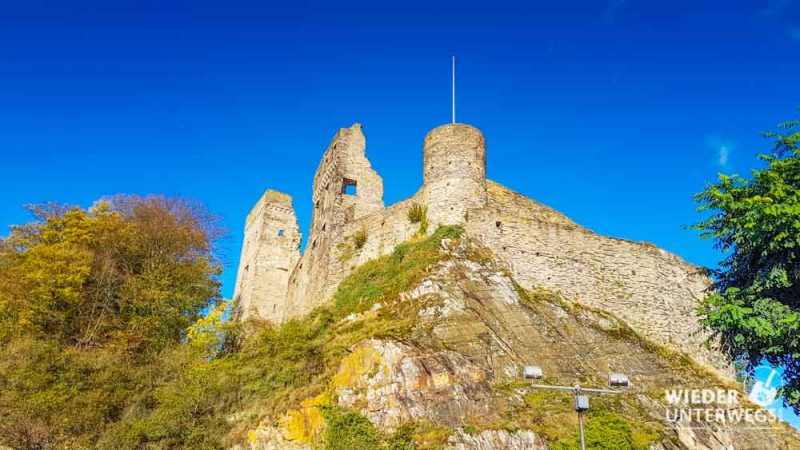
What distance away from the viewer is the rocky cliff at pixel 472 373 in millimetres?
14500

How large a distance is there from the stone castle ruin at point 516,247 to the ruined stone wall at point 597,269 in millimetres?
39

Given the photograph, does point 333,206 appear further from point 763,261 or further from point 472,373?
point 763,261

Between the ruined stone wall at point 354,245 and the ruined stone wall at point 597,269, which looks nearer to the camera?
the ruined stone wall at point 597,269

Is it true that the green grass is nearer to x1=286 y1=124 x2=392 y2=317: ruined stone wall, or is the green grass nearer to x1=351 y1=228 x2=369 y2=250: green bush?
x1=351 y1=228 x2=369 y2=250: green bush

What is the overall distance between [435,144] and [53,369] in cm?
1534

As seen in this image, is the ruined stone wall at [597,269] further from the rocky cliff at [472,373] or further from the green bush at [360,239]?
the green bush at [360,239]

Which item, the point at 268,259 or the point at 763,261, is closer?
the point at 763,261

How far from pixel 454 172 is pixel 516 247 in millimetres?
3664

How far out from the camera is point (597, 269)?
74.4 ft

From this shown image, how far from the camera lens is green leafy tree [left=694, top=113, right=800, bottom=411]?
12.3 metres

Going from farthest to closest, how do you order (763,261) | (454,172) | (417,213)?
(417,213)
(454,172)
(763,261)

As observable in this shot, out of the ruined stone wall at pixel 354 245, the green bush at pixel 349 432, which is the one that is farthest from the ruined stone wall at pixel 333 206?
the green bush at pixel 349 432

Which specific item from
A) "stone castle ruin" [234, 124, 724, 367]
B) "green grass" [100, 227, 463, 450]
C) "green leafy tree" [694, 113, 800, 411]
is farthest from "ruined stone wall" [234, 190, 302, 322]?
"green leafy tree" [694, 113, 800, 411]

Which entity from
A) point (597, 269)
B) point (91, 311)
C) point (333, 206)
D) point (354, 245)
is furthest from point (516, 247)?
point (91, 311)
